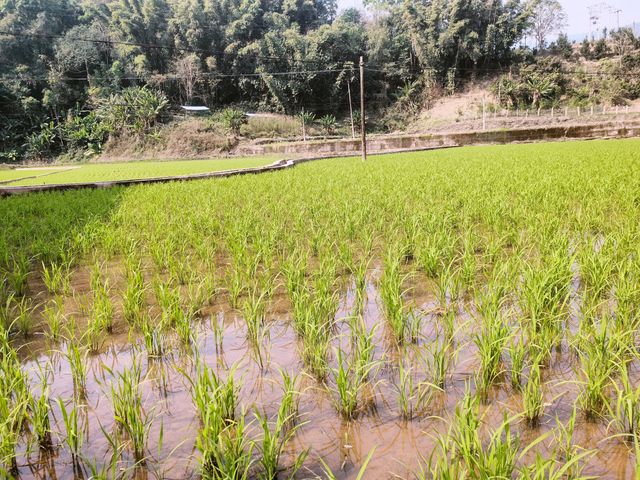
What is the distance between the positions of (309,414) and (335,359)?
1.66 ft

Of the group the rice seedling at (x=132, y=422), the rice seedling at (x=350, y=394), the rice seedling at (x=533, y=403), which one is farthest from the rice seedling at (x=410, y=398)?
the rice seedling at (x=132, y=422)

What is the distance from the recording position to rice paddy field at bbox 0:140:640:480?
4.87ft

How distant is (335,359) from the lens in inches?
89.5

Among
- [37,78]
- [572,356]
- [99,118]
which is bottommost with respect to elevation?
[572,356]

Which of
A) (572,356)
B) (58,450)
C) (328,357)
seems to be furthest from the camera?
(328,357)

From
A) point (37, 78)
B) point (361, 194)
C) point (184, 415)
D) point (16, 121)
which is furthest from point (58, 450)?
point (37, 78)

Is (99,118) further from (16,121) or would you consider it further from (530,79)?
(530,79)

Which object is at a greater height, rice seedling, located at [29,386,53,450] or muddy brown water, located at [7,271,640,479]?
rice seedling, located at [29,386,53,450]

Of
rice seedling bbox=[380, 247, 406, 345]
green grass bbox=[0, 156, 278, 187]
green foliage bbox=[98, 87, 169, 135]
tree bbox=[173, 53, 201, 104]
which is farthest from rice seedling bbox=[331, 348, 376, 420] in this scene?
tree bbox=[173, 53, 201, 104]

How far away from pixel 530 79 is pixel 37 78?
4143 cm

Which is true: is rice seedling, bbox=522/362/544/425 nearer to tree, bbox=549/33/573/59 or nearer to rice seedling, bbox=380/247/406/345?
rice seedling, bbox=380/247/406/345

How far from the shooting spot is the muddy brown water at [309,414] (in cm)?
151

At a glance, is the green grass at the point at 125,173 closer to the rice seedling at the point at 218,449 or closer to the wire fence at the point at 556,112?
the rice seedling at the point at 218,449

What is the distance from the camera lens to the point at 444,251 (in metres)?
3.66
